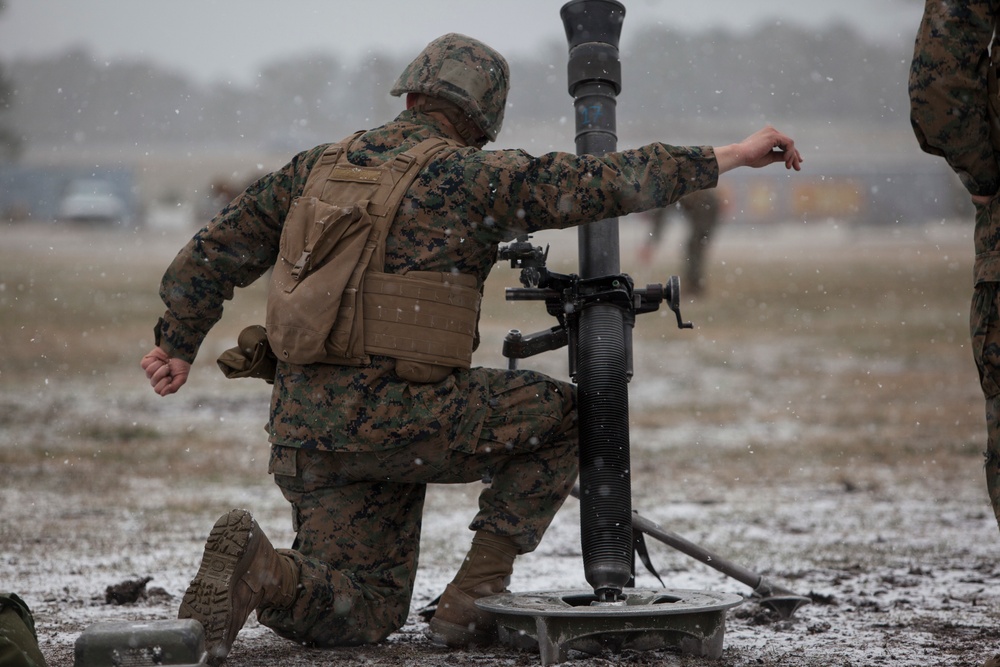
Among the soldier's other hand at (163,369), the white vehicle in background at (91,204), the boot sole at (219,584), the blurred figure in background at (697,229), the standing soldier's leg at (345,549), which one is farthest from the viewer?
the white vehicle in background at (91,204)

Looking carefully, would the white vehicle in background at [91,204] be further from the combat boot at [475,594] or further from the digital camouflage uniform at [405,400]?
the combat boot at [475,594]

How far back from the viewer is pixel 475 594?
388cm

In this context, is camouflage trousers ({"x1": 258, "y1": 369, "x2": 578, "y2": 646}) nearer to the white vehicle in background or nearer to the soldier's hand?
the soldier's hand

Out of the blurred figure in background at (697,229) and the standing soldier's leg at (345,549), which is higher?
the blurred figure in background at (697,229)

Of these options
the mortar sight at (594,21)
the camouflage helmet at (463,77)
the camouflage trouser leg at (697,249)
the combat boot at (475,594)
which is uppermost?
the camouflage trouser leg at (697,249)

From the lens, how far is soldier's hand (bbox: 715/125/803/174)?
3.68 metres

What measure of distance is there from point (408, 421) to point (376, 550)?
558 millimetres

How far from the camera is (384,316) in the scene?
3.64 meters

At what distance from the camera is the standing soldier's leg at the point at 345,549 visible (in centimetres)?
369

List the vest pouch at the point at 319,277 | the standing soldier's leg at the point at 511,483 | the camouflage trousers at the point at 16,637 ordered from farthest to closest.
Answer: the standing soldier's leg at the point at 511,483 < the vest pouch at the point at 319,277 < the camouflage trousers at the point at 16,637

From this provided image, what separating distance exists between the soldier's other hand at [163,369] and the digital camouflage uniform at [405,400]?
0.03 metres

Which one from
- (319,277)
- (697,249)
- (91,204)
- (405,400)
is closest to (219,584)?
(405,400)

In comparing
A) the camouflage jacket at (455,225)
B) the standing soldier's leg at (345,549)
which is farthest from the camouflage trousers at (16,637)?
the camouflage jacket at (455,225)

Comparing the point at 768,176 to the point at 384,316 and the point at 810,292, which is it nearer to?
the point at 810,292
